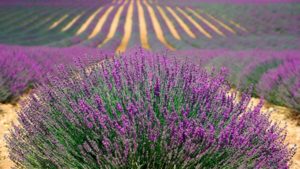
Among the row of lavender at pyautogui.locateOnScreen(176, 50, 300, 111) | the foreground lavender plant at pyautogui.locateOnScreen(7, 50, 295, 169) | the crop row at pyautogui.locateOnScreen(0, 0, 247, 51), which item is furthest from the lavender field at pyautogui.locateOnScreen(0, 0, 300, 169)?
the crop row at pyautogui.locateOnScreen(0, 0, 247, 51)

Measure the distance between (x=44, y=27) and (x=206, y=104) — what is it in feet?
87.9

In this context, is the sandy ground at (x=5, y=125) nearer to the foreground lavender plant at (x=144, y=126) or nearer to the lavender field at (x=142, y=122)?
the lavender field at (x=142, y=122)

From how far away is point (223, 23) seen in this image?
29.4 metres

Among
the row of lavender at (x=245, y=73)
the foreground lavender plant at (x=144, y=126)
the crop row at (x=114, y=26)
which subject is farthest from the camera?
the crop row at (x=114, y=26)

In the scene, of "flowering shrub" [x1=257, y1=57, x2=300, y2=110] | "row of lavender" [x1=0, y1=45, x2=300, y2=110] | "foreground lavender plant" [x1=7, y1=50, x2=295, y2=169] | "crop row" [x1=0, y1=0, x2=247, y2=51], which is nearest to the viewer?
"foreground lavender plant" [x1=7, y1=50, x2=295, y2=169]

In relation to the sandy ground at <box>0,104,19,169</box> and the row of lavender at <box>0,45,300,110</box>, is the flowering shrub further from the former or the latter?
the sandy ground at <box>0,104,19,169</box>

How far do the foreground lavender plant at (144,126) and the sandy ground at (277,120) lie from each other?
39.3 inches

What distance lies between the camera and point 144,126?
229 centimetres

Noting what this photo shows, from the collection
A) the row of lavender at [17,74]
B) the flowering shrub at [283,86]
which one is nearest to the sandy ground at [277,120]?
the flowering shrub at [283,86]

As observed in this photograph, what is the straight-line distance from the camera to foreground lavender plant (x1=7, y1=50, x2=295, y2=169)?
2.24 metres

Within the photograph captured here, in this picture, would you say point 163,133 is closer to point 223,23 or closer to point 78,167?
point 78,167

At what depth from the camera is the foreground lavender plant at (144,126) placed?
224 cm

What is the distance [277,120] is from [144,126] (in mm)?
3062

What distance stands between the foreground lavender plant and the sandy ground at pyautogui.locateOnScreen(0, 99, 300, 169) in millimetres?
998
